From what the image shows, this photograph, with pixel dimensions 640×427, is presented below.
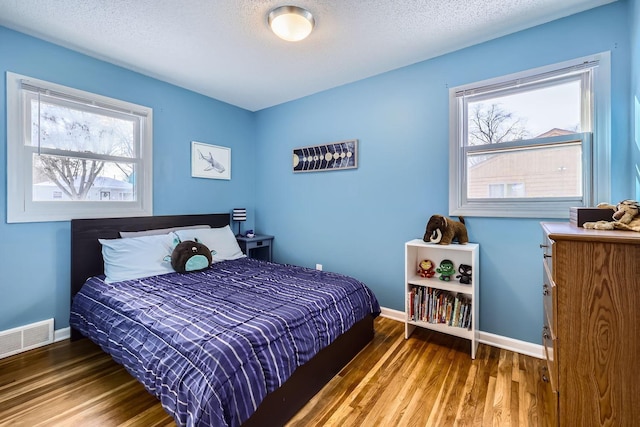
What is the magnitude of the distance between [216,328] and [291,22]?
79.8 inches

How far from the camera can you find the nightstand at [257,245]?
3.67m

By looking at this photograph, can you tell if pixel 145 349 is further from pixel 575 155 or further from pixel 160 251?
pixel 575 155

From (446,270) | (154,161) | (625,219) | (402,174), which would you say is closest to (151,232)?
(154,161)

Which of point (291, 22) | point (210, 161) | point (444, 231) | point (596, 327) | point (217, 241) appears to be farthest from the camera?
point (210, 161)

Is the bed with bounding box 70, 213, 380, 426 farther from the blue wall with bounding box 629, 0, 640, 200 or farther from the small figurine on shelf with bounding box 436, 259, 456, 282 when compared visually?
the blue wall with bounding box 629, 0, 640, 200

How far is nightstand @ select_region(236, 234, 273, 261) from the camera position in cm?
367

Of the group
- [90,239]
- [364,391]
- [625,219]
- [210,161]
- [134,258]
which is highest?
[210,161]

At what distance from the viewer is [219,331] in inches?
58.4

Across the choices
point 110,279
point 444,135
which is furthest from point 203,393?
point 444,135

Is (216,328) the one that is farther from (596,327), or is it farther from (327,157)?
(327,157)

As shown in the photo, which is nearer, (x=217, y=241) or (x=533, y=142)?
(x=533, y=142)

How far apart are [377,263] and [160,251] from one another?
2157mm

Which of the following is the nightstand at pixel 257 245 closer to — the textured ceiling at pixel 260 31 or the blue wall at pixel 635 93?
the textured ceiling at pixel 260 31

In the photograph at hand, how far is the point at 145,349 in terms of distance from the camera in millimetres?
1570
